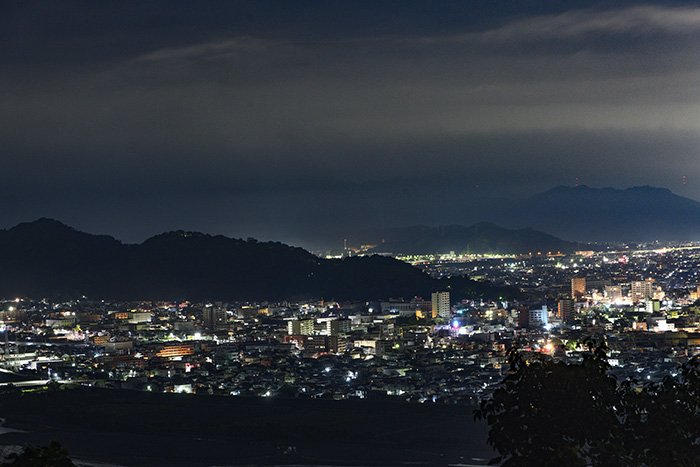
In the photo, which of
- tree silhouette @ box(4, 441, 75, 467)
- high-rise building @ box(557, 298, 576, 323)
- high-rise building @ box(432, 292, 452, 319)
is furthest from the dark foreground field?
high-rise building @ box(432, 292, 452, 319)

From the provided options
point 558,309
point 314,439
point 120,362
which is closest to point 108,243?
point 558,309

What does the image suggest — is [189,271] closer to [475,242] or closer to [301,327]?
[301,327]

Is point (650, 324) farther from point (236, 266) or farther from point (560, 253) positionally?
point (560, 253)

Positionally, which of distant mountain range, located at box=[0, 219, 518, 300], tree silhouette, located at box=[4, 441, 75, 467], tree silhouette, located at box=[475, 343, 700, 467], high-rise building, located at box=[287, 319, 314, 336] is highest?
distant mountain range, located at box=[0, 219, 518, 300]

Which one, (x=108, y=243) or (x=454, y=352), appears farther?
(x=108, y=243)

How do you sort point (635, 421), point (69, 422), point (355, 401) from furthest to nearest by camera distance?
point (355, 401)
point (69, 422)
point (635, 421)

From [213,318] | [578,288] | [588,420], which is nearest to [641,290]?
[578,288]

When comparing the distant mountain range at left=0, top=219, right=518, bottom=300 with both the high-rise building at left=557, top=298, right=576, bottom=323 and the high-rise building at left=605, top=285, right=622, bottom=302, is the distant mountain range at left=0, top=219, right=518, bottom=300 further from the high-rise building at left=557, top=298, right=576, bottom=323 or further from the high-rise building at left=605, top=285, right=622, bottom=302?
the high-rise building at left=557, top=298, right=576, bottom=323
